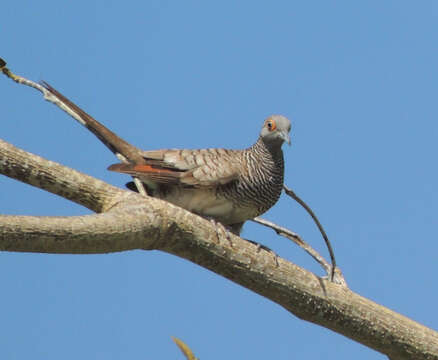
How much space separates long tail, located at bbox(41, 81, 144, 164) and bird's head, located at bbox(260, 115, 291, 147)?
1001 mm

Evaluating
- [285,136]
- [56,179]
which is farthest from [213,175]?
[56,179]

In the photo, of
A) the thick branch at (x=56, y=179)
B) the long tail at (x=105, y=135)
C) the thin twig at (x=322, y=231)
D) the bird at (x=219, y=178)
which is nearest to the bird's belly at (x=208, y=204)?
the bird at (x=219, y=178)

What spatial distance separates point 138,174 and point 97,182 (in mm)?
1618

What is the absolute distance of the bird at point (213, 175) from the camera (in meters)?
5.49

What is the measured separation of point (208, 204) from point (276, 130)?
2.53 ft

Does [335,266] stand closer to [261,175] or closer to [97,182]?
[261,175]

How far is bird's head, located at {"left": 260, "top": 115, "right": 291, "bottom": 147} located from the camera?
5918 mm

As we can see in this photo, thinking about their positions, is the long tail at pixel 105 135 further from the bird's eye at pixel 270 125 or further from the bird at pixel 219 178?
the bird's eye at pixel 270 125

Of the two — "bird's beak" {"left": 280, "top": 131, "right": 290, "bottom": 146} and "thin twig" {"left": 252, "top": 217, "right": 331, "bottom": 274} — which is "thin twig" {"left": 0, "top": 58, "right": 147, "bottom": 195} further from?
"bird's beak" {"left": 280, "top": 131, "right": 290, "bottom": 146}

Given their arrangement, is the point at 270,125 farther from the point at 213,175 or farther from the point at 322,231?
the point at 322,231

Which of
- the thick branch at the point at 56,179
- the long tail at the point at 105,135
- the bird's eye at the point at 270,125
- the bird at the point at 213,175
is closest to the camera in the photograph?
the thick branch at the point at 56,179

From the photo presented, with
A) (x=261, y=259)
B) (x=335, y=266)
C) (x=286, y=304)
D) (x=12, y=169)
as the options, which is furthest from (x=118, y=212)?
(x=335, y=266)

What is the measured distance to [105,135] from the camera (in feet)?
17.4

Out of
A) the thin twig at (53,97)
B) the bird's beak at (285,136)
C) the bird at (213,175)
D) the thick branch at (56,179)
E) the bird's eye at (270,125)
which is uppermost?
the bird's eye at (270,125)
